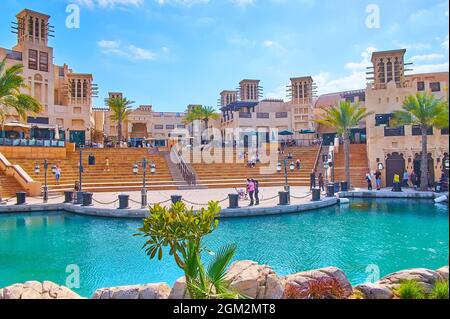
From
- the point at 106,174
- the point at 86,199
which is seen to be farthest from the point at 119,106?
the point at 86,199

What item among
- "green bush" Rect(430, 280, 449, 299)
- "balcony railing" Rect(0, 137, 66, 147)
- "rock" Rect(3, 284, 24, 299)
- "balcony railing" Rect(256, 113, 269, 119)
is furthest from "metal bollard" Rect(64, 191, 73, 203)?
"balcony railing" Rect(256, 113, 269, 119)

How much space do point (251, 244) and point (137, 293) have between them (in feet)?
20.6

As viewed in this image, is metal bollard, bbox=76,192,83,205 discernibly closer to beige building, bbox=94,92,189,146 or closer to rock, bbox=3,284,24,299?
rock, bbox=3,284,24,299

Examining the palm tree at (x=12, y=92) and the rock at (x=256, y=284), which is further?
the palm tree at (x=12, y=92)

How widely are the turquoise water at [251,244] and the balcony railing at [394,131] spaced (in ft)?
39.3

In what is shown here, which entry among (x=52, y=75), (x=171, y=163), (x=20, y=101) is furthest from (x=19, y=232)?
(x=52, y=75)

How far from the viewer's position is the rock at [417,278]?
5163 millimetres

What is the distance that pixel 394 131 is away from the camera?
27453 mm

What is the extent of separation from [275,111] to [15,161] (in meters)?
42.8

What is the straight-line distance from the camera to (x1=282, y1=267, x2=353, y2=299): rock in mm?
5152

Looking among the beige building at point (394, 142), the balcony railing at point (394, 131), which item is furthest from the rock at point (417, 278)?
the balcony railing at point (394, 131)

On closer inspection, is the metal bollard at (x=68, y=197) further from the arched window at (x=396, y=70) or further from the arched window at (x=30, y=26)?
the arched window at (x=396, y=70)

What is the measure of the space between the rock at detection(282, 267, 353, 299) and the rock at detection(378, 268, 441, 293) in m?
0.81
